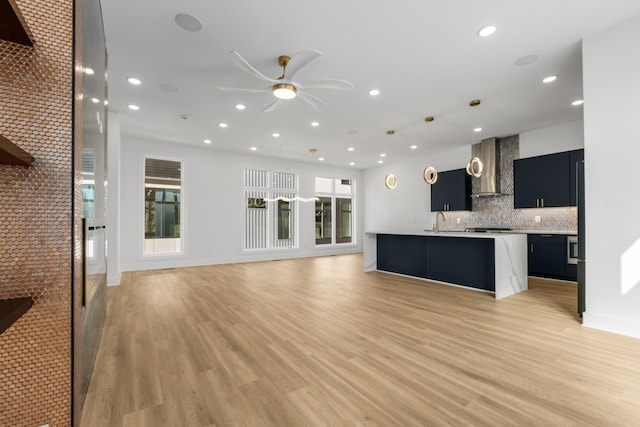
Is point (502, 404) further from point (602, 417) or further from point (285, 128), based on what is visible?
point (285, 128)

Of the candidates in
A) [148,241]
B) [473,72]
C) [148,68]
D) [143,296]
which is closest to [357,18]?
[473,72]

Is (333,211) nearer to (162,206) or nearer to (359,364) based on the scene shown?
(162,206)

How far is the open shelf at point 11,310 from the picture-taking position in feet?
2.89

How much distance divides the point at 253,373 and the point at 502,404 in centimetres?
177

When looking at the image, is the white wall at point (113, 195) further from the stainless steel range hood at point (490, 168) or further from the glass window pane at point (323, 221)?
the stainless steel range hood at point (490, 168)

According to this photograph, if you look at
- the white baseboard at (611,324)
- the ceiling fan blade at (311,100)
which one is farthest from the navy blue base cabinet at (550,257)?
the ceiling fan blade at (311,100)

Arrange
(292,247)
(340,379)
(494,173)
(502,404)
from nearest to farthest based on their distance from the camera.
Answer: (502,404)
(340,379)
(494,173)
(292,247)

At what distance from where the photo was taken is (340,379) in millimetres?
2170

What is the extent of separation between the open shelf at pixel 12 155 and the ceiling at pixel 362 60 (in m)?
2.26

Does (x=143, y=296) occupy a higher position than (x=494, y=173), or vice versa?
(x=494, y=173)

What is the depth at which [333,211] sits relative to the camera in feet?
35.8

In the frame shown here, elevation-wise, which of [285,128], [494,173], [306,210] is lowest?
[306,210]

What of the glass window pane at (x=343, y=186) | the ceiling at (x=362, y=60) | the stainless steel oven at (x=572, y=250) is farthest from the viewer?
the glass window pane at (x=343, y=186)

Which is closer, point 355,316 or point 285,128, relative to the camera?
point 355,316
